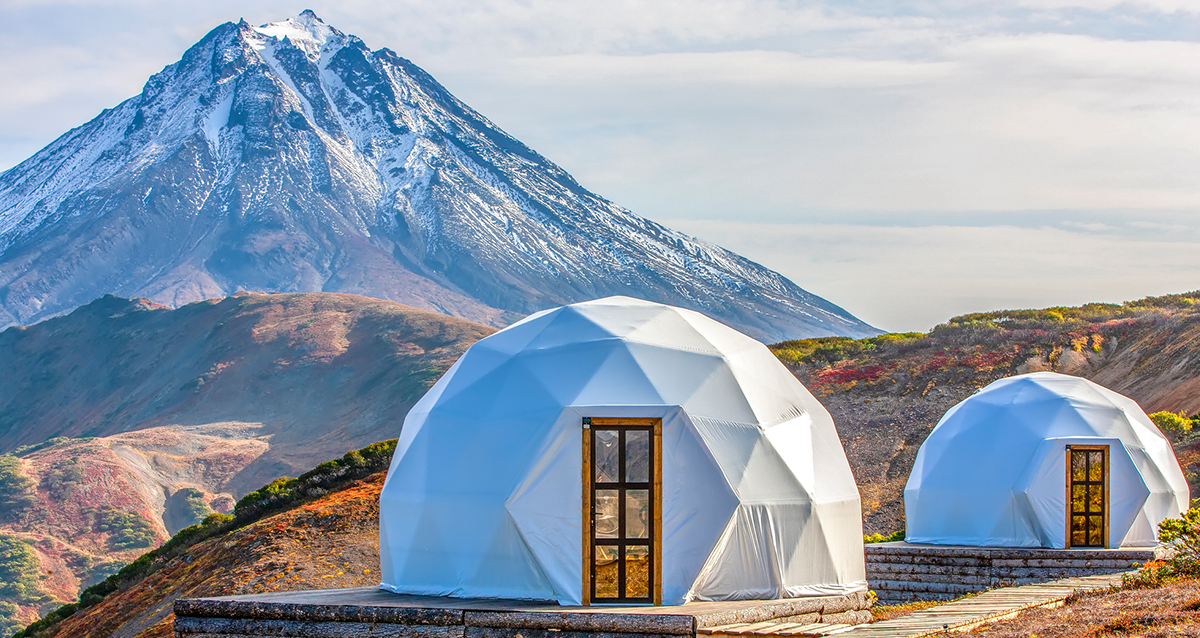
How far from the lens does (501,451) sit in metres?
10.4

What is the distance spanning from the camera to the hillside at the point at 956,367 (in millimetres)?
31250

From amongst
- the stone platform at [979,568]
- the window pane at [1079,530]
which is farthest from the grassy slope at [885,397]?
the stone platform at [979,568]

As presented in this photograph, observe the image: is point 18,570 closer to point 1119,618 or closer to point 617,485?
point 617,485

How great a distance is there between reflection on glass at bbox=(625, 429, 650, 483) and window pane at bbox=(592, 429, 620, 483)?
0.09 m

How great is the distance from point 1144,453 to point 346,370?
270ft

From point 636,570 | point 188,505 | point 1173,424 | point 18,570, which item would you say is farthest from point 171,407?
point 636,570

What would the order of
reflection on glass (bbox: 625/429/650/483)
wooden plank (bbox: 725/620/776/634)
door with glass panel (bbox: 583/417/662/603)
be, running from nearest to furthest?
wooden plank (bbox: 725/620/776/634)
door with glass panel (bbox: 583/417/662/603)
reflection on glass (bbox: 625/429/650/483)

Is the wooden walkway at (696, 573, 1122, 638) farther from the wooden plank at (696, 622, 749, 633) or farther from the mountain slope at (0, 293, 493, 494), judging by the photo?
the mountain slope at (0, 293, 493, 494)

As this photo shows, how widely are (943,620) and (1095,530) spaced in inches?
325

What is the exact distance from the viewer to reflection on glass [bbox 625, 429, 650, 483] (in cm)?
1011

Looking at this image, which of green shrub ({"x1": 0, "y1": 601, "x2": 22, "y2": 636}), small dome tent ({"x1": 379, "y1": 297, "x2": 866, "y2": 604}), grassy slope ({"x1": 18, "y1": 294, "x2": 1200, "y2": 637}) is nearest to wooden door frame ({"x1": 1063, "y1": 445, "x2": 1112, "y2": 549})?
grassy slope ({"x1": 18, "y1": 294, "x2": 1200, "y2": 637})

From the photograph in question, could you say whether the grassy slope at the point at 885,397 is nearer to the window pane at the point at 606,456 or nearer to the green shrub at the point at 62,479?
the window pane at the point at 606,456

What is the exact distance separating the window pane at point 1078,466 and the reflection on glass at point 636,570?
982 cm

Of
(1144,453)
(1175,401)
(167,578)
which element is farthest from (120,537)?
(1144,453)
